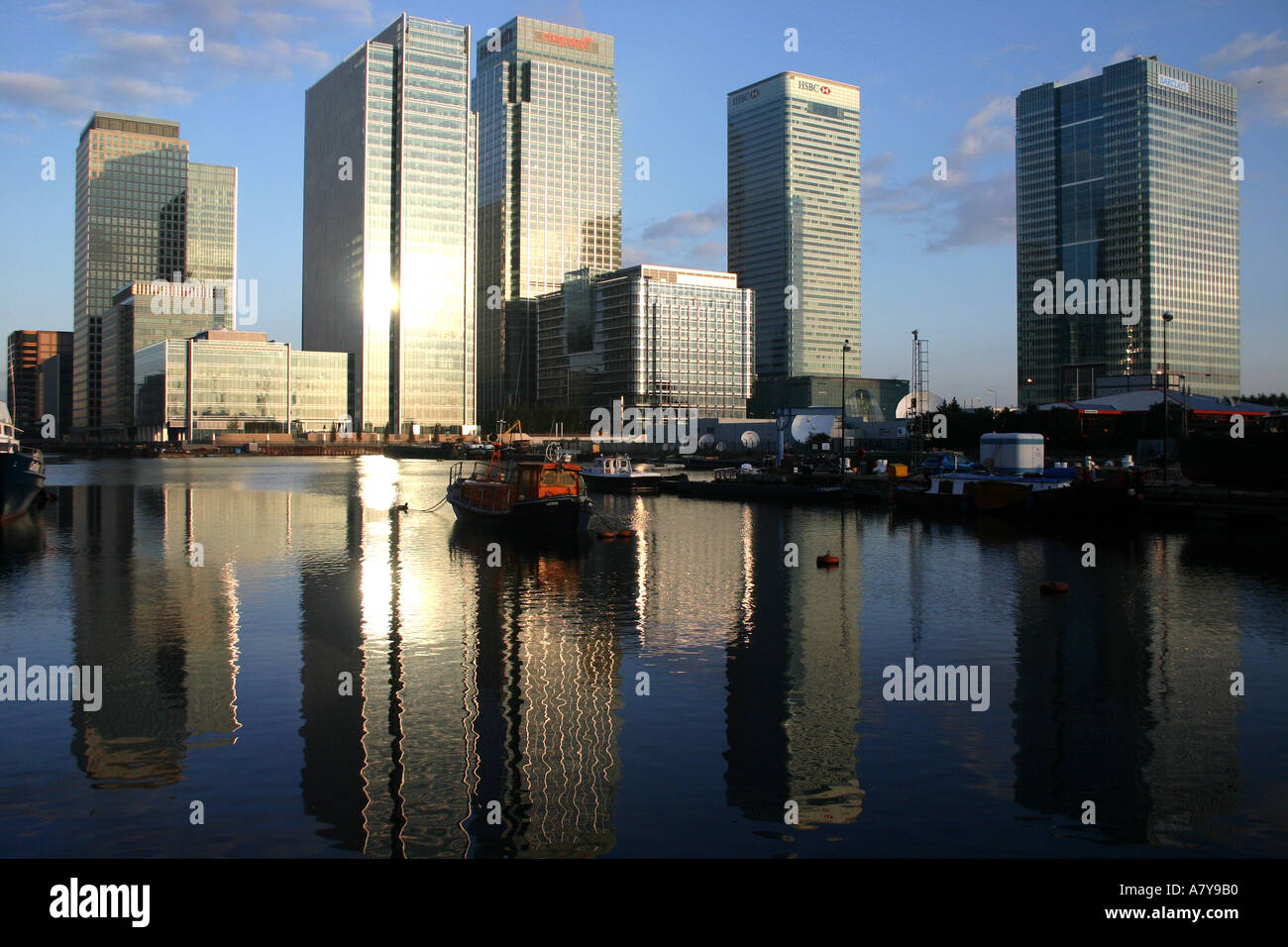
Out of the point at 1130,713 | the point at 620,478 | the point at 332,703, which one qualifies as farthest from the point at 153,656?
the point at 620,478

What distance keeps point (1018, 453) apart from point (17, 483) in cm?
7029

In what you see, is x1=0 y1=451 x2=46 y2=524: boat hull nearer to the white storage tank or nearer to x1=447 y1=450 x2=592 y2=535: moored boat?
x1=447 y1=450 x2=592 y2=535: moored boat

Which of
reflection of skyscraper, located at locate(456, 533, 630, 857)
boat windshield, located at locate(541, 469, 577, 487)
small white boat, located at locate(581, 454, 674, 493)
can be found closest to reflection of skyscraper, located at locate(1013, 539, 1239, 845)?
reflection of skyscraper, located at locate(456, 533, 630, 857)

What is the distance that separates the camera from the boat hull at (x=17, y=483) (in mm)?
63156

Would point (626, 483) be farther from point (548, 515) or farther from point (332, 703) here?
point (332, 703)

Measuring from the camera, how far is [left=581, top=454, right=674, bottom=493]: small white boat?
99.1 m

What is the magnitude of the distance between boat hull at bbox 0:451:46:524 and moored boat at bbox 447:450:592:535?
95.7ft

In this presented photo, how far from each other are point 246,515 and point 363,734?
56.3 m

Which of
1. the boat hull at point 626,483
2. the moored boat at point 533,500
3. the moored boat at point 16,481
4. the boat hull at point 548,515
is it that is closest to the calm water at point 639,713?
the boat hull at point 548,515

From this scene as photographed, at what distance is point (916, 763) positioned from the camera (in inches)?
658

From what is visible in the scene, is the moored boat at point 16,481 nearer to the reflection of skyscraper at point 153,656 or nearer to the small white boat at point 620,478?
the reflection of skyscraper at point 153,656

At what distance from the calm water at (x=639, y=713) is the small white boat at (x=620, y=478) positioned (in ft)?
183
